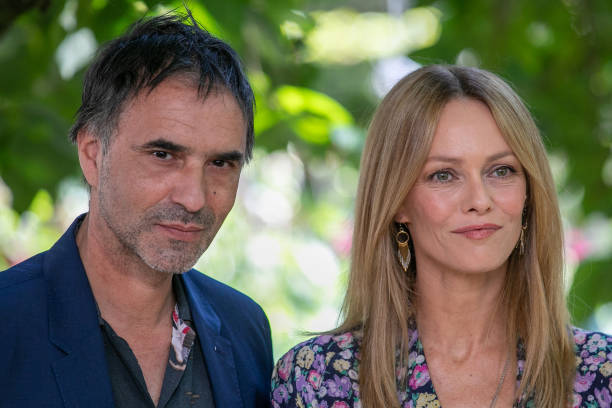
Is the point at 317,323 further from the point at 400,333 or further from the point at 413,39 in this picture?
the point at 400,333

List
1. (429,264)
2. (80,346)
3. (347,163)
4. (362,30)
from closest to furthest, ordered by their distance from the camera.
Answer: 1. (80,346)
2. (429,264)
3. (347,163)
4. (362,30)

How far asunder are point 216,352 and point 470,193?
0.97 meters

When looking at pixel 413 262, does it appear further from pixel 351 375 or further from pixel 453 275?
pixel 351 375

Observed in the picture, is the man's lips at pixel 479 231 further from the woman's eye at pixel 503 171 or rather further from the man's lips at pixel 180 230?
the man's lips at pixel 180 230

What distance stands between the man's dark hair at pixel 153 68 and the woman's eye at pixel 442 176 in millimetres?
643

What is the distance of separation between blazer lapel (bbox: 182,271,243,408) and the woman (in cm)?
18

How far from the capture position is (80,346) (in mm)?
2607

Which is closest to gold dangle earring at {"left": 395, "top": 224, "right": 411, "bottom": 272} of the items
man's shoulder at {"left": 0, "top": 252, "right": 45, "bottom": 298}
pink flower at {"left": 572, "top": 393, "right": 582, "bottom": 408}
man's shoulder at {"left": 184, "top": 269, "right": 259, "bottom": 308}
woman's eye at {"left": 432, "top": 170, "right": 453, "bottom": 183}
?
woman's eye at {"left": 432, "top": 170, "right": 453, "bottom": 183}

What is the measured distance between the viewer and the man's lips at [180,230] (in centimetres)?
274

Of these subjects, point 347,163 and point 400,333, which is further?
point 347,163

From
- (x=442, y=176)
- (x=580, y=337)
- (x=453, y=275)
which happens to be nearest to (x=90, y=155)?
(x=442, y=176)

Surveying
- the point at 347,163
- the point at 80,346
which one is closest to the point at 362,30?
the point at 347,163

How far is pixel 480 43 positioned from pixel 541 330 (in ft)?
4.63

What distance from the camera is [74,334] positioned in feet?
8.60
